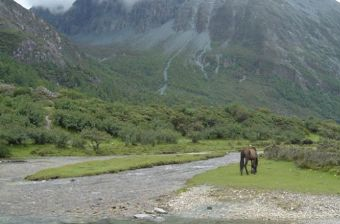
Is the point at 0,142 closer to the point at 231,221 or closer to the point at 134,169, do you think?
the point at 134,169

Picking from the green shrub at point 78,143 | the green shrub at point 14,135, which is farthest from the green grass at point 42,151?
the green shrub at point 78,143

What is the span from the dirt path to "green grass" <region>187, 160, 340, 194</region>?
387cm

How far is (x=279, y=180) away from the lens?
51.5 m

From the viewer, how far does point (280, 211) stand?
3706 cm

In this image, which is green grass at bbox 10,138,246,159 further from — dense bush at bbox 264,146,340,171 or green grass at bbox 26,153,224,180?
dense bush at bbox 264,146,340,171

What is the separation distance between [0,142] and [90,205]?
224 ft

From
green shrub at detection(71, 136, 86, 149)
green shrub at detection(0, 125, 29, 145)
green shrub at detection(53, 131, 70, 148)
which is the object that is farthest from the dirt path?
green shrub at detection(53, 131, 70, 148)

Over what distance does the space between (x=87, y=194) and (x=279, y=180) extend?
1920 centimetres

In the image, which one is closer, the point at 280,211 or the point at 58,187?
the point at 280,211

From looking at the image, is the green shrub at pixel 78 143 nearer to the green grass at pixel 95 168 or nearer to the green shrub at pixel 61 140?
the green shrub at pixel 61 140

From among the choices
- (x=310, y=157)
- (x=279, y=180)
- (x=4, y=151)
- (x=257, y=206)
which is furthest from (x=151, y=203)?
(x=4, y=151)

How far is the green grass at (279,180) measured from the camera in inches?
1813

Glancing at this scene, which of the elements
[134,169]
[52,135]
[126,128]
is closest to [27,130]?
[52,135]

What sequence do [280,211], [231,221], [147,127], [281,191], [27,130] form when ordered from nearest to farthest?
1. [231,221]
2. [280,211]
3. [281,191]
4. [27,130]
5. [147,127]
